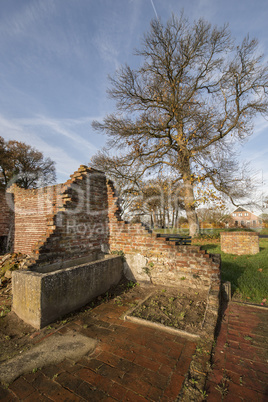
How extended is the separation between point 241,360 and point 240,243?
25.1 feet

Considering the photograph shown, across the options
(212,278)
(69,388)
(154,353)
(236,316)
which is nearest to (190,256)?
(212,278)

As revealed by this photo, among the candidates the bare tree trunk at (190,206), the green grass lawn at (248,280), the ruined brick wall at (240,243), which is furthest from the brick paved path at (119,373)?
the bare tree trunk at (190,206)

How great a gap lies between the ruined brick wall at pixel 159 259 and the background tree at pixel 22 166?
928 inches

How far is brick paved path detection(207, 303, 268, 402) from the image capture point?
1.89 meters

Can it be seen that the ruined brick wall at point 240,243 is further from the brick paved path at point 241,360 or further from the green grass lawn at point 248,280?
the brick paved path at point 241,360

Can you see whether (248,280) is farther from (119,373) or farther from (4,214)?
(4,214)

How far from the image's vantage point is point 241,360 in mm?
2322

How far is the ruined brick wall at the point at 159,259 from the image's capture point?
425 cm

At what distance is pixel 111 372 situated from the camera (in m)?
2.11

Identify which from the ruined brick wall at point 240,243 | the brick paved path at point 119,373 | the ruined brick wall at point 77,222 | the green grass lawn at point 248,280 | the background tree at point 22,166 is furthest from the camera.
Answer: the background tree at point 22,166

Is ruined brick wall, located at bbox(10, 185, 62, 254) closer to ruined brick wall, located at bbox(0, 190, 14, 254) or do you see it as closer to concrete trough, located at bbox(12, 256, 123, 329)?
ruined brick wall, located at bbox(0, 190, 14, 254)

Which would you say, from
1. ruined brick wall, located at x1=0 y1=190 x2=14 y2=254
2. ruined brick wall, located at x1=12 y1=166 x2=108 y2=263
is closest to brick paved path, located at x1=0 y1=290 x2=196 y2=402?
ruined brick wall, located at x1=12 y1=166 x2=108 y2=263

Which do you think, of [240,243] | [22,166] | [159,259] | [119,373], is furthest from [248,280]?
[22,166]

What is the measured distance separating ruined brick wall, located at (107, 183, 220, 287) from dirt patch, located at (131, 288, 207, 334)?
1.15 ft
